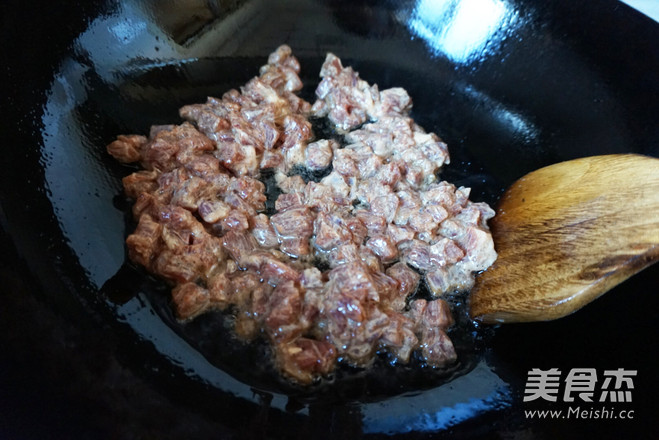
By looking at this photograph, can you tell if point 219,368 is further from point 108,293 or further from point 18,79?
point 18,79

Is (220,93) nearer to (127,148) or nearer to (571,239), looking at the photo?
(127,148)

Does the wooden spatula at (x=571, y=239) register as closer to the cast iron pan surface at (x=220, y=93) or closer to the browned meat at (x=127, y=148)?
the cast iron pan surface at (x=220, y=93)

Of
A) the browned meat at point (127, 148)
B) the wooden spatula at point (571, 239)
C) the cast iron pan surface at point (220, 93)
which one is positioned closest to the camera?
the cast iron pan surface at point (220, 93)

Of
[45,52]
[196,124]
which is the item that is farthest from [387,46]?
[45,52]

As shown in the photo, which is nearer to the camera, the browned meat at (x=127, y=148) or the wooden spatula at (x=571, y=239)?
the wooden spatula at (x=571, y=239)

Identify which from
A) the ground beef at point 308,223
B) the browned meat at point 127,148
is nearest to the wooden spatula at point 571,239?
the ground beef at point 308,223

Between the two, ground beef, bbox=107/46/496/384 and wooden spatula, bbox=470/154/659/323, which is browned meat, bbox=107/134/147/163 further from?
wooden spatula, bbox=470/154/659/323

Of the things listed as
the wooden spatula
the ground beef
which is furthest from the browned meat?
the wooden spatula
